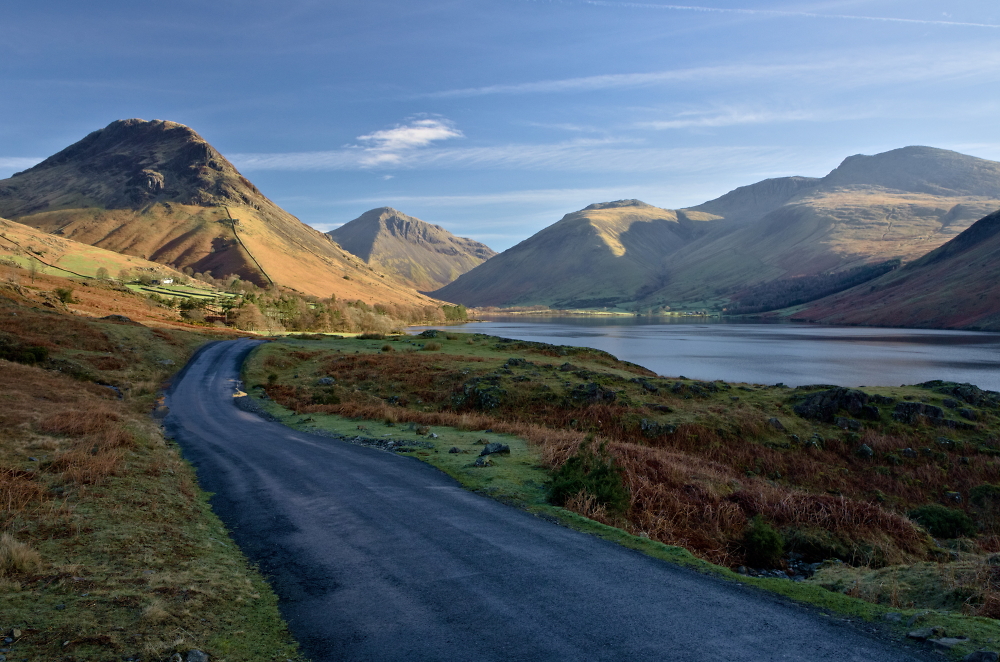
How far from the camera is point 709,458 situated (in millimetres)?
26578

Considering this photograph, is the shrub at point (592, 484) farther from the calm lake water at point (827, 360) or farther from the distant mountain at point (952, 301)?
the distant mountain at point (952, 301)

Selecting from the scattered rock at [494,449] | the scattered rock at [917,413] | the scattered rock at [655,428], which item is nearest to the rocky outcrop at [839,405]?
the scattered rock at [917,413]

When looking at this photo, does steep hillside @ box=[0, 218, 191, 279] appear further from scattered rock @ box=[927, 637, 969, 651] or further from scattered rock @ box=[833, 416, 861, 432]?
scattered rock @ box=[927, 637, 969, 651]

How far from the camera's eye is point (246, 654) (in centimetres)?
698

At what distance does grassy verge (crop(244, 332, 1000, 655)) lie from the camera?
1053 cm

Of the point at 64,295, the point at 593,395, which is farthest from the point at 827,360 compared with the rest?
the point at 64,295

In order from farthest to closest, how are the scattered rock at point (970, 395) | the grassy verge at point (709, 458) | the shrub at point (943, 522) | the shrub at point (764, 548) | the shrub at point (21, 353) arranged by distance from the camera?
1. the scattered rock at point (970, 395)
2. the shrub at point (21, 353)
3. the shrub at point (943, 522)
4. the shrub at point (764, 548)
5. the grassy verge at point (709, 458)

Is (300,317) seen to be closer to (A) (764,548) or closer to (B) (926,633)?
(A) (764,548)

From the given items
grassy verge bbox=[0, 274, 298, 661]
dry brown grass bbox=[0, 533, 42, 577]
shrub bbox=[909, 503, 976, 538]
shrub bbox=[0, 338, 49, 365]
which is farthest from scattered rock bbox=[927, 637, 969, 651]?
shrub bbox=[0, 338, 49, 365]

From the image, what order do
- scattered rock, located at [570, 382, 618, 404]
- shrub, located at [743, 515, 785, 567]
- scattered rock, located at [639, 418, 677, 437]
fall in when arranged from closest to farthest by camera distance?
1. shrub, located at [743, 515, 785, 567]
2. scattered rock, located at [639, 418, 677, 437]
3. scattered rock, located at [570, 382, 618, 404]

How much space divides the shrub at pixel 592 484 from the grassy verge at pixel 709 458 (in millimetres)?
403

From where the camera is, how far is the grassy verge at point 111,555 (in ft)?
22.4

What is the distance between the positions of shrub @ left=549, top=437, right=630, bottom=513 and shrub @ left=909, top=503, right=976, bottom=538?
12.1m

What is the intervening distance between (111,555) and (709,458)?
24.8m
